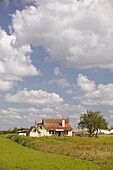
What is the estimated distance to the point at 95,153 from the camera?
22.8m

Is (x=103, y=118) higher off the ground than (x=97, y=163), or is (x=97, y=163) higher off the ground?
(x=103, y=118)

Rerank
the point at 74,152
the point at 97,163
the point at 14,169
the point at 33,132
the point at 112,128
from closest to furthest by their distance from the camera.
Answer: the point at 14,169
the point at 97,163
the point at 74,152
the point at 33,132
the point at 112,128

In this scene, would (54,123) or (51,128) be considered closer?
(51,128)

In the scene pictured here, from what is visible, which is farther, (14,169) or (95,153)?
(95,153)

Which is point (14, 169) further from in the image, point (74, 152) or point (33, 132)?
point (33, 132)

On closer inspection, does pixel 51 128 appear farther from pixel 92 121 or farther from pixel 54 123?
pixel 92 121

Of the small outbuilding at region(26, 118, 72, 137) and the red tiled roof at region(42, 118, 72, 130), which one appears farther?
the red tiled roof at region(42, 118, 72, 130)

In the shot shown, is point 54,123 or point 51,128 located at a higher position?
point 54,123

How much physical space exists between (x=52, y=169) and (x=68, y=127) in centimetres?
6238

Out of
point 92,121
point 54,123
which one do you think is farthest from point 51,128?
point 92,121

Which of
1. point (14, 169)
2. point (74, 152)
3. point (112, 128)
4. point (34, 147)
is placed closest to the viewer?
point (14, 169)

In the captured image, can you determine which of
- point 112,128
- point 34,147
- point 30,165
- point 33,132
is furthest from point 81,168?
point 112,128

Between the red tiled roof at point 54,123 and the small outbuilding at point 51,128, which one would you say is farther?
the red tiled roof at point 54,123

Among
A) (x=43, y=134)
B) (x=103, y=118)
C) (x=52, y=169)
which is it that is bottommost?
(x=52, y=169)
